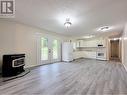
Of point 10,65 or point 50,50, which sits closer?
point 10,65

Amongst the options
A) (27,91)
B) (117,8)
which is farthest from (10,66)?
(117,8)

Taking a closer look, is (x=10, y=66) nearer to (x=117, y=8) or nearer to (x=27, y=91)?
(x=27, y=91)

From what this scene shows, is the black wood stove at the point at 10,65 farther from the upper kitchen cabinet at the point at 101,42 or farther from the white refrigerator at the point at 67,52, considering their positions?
the upper kitchen cabinet at the point at 101,42

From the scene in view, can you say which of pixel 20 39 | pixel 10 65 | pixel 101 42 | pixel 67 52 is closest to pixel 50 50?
pixel 67 52

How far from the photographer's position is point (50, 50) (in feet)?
25.4

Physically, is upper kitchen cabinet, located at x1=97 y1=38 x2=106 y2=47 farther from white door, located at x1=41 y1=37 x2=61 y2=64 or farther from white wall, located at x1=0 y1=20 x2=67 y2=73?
white wall, located at x1=0 y1=20 x2=67 y2=73

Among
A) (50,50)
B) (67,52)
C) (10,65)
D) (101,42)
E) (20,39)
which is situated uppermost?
(101,42)

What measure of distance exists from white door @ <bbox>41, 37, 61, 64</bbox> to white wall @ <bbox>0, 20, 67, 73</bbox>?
2.21ft

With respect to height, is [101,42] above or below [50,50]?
above

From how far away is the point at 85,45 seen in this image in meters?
12.2

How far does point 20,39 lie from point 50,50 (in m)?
2.77

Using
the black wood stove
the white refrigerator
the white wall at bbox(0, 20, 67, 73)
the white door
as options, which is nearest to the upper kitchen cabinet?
the white refrigerator

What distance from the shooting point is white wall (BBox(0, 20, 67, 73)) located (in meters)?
4.68

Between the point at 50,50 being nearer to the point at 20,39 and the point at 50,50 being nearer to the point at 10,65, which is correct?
the point at 20,39
